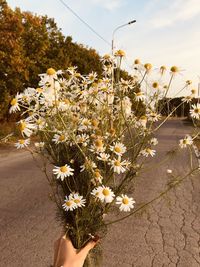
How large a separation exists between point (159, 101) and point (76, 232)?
83 cm

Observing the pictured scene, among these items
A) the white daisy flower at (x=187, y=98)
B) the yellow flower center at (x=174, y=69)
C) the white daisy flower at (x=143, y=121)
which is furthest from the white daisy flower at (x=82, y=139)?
the white daisy flower at (x=187, y=98)

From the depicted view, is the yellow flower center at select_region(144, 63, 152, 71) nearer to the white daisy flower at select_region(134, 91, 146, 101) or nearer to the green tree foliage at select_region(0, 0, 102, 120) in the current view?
the white daisy flower at select_region(134, 91, 146, 101)

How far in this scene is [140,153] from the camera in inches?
83.1

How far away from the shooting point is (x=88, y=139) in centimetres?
198

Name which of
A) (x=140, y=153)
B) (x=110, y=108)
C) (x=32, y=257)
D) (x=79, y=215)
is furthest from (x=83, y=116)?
(x=32, y=257)

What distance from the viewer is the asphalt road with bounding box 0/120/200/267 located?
4090mm

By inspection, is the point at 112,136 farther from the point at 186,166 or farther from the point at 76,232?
the point at 186,166

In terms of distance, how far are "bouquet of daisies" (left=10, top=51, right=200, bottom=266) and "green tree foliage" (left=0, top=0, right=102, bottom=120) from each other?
10.4 m

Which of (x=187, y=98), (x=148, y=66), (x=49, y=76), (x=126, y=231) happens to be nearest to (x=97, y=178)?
(x=49, y=76)

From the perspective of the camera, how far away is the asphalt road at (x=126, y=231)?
4090mm

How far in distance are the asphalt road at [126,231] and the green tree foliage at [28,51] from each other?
21.4ft

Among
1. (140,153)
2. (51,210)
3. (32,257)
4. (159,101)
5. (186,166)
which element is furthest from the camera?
(186,166)

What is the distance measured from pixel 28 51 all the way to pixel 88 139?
19213 millimetres

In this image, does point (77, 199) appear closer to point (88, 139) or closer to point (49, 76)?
point (88, 139)
